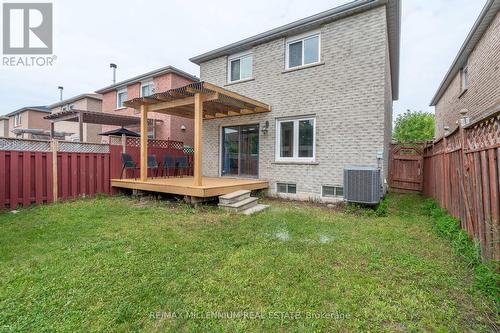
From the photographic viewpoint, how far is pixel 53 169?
747 centimetres

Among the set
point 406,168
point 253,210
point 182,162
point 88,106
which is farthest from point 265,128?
point 88,106

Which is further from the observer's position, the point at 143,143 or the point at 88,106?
the point at 88,106

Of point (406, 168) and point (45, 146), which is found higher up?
point (45, 146)

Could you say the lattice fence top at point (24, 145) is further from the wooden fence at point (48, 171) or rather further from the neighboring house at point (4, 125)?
the neighboring house at point (4, 125)

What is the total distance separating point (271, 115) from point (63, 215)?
6740mm

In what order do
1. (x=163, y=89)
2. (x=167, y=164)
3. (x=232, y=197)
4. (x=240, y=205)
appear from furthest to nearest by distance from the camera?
(x=163, y=89), (x=167, y=164), (x=232, y=197), (x=240, y=205)

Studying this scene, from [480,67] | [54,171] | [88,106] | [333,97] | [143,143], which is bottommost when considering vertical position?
[54,171]

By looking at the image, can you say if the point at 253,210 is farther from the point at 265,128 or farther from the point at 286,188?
the point at 265,128

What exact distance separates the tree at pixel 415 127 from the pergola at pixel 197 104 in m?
28.5

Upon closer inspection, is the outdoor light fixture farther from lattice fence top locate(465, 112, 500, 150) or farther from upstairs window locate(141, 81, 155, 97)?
upstairs window locate(141, 81, 155, 97)

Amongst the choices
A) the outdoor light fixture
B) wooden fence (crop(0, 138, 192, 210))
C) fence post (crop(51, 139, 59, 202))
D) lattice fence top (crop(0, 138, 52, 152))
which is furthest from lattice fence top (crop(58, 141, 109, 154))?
the outdoor light fixture

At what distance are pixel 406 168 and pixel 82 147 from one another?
12.9m

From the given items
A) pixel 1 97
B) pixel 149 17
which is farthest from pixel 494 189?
pixel 1 97

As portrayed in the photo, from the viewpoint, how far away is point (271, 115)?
8.88 meters
